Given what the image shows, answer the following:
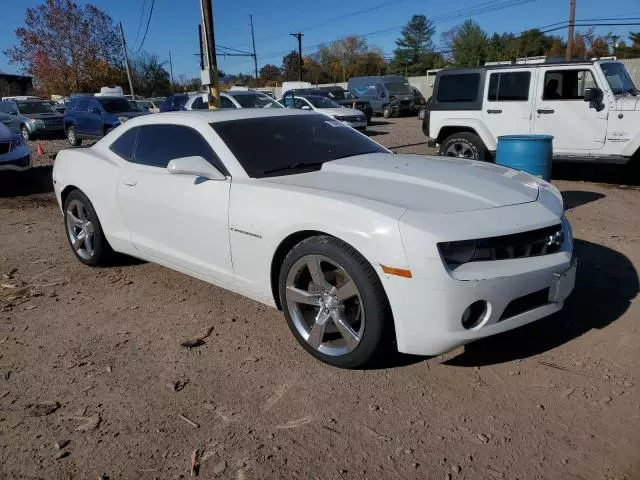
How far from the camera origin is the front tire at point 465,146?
349 inches

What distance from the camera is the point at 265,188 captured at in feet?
10.8

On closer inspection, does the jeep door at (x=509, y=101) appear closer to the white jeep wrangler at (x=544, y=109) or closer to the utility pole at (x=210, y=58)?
the white jeep wrangler at (x=544, y=109)

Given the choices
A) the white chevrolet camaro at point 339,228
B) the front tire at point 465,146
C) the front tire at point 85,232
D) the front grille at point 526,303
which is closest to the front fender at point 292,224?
the white chevrolet camaro at point 339,228

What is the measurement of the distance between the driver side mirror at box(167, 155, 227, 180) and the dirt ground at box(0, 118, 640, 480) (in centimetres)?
105

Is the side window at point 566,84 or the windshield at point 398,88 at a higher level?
the windshield at point 398,88

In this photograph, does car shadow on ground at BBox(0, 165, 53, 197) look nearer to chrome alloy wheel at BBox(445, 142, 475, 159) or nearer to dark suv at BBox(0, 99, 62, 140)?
chrome alloy wheel at BBox(445, 142, 475, 159)

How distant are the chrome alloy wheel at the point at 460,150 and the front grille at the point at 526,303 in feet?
21.1

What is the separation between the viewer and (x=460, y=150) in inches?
360

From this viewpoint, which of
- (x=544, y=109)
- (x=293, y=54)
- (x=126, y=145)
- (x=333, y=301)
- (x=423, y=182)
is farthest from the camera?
(x=293, y=54)

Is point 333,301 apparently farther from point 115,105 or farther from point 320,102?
point 320,102

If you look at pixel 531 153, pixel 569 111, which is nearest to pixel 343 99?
pixel 569 111

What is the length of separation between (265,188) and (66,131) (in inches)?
682

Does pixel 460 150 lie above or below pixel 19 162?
below

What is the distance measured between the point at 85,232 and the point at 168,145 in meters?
1.44
